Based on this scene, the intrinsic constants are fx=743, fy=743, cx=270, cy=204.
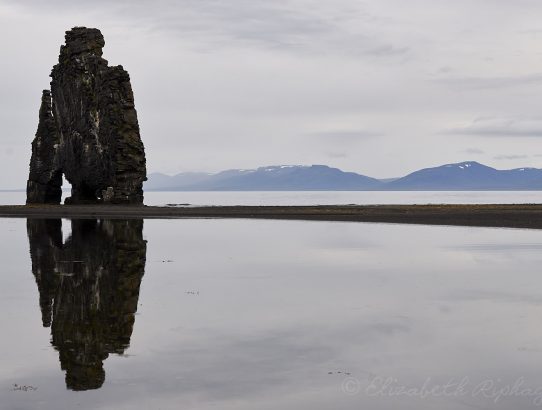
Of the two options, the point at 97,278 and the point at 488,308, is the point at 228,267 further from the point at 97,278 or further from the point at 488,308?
the point at 488,308

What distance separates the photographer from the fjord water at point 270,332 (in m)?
12.2

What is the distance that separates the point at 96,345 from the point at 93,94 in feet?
300

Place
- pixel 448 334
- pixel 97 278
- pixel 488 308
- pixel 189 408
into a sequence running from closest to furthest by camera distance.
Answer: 1. pixel 189 408
2. pixel 448 334
3. pixel 488 308
4. pixel 97 278

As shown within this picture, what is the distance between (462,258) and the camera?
35500 mm

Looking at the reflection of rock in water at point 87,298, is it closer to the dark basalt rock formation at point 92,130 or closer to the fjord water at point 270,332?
the fjord water at point 270,332

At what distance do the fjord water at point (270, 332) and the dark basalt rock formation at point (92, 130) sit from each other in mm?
64379

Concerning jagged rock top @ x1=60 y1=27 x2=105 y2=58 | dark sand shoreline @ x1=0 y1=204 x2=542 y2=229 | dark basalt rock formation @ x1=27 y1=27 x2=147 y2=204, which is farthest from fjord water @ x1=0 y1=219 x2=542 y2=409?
jagged rock top @ x1=60 y1=27 x2=105 y2=58

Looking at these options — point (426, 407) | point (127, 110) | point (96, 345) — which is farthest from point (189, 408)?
point (127, 110)

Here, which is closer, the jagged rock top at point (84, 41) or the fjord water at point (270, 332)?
the fjord water at point (270, 332)

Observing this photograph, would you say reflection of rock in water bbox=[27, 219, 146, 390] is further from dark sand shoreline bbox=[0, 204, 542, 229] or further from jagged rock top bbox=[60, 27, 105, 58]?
jagged rock top bbox=[60, 27, 105, 58]

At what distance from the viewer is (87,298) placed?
71.8 ft

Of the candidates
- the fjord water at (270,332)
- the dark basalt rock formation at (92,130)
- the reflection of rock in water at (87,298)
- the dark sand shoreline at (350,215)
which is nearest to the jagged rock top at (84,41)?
the dark basalt rock formation at (92,130)

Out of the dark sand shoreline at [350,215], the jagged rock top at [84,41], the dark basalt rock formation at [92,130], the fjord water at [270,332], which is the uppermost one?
the jagged rock top at [84,41]

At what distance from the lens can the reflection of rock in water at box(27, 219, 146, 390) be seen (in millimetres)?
14680
